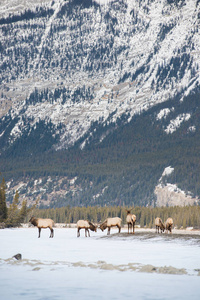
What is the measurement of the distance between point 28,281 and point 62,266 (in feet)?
22.4

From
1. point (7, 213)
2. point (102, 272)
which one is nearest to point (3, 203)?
point (7, 213)

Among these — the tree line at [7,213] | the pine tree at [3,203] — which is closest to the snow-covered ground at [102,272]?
the pine tree at [3,203]

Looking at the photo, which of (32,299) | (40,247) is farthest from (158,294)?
(40,247)

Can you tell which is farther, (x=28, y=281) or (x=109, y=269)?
(x=109, y=269)

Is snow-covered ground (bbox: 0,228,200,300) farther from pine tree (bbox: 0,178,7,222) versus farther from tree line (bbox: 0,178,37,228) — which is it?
tree line (bbox: 0,178,37,228)

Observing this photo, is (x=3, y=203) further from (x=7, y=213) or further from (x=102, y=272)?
(x=102, y=272)

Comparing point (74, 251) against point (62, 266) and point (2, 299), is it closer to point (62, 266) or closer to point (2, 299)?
point (62, 266)

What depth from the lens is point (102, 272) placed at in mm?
45188

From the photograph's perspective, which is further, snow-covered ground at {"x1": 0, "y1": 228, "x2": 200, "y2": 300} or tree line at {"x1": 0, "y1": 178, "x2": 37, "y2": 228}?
tree line at {"x1": 0, "y1": 178, "x2": 37, "y2": 228}

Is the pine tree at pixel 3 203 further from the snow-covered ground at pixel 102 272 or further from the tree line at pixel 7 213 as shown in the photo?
the snow-covered ground at pixel 102 272

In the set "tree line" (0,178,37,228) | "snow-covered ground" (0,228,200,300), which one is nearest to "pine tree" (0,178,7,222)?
"tree line" (0,178,37,228)

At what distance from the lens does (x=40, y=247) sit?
6644 centimetres

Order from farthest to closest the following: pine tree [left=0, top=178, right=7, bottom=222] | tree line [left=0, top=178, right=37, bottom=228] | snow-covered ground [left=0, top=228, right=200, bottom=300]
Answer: tree line [left=0, top=178, right=37, bottom=228], pine tree [left=0, top=178, right=7, bottom=222], snow-covered ground [left=0, top=228, right=200, bottom=300]

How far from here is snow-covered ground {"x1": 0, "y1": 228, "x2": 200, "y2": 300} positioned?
38.1 metres
